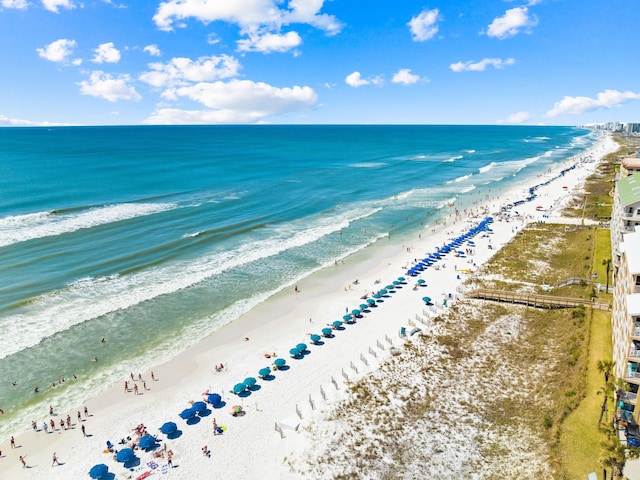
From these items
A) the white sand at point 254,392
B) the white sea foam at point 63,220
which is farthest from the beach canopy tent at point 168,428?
the white sea foam at point 63,220

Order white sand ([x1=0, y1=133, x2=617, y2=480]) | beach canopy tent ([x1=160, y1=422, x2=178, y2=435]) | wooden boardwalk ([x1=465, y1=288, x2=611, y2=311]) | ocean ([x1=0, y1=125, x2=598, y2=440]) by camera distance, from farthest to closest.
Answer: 1. wooden boardwalk ([x1=465, y1=288, x2=611, y2=311])
2. ocean ([x1=0, y1=125, x2=598, y2=440])
3. beach canopy tent ([x1=160, y1=422, x2=178, y2=435])
4. white sand ([x1=0, y1=133, x2=617, y2=480])

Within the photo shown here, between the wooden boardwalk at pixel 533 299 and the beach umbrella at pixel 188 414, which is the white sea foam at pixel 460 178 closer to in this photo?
the wooden boardwalk at pixel 533 299

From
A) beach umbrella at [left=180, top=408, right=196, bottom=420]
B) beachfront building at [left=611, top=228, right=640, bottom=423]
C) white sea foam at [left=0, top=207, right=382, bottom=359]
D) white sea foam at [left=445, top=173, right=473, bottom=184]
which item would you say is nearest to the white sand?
Result: beach umbrella at [left=180, top=408, right=196, bottom=420]

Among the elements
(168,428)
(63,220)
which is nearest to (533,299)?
(168,428)

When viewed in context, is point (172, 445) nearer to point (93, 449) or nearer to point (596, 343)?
point (93, 449)

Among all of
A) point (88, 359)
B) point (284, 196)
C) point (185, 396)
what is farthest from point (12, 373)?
point (284, 196)

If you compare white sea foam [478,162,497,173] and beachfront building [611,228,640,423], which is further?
white sea foam [478,162,497,173]

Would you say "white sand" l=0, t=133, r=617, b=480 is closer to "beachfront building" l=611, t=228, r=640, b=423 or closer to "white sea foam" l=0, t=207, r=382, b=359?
"white sea foam" l=0, t=207, r=382, b=359
